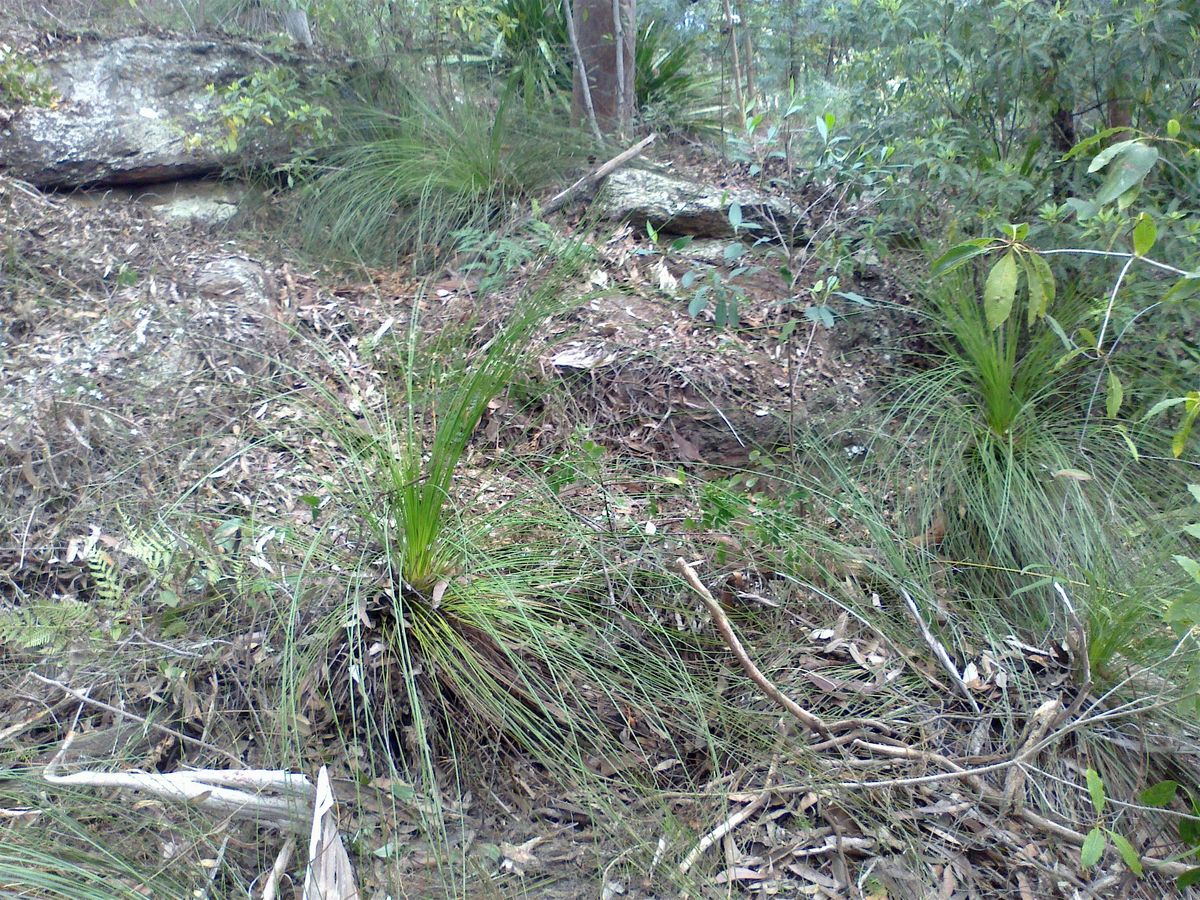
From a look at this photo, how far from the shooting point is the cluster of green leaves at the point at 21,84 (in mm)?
4785

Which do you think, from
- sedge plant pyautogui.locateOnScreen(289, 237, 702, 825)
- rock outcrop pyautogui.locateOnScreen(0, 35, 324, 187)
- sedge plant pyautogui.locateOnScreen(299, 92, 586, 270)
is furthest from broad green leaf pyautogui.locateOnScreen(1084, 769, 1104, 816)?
rock outcrop pyautogui.locateOnScreen(0, 35, 324, 187)

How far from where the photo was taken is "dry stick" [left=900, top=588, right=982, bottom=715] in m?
2.59

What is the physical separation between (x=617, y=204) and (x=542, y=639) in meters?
2.85

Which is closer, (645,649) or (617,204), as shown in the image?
(645,649)

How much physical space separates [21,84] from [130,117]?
52 cm

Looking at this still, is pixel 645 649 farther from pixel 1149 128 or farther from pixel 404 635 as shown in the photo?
pixel 1149 128

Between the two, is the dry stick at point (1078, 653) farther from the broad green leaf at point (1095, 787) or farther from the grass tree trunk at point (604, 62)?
the grass tree trunk at point (604, 62)

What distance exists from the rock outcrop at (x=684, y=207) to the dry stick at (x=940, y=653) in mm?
2373

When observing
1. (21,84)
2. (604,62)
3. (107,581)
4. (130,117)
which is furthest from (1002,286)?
(21,84)

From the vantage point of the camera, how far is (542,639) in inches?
102

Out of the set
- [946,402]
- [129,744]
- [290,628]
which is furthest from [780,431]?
[129,744]

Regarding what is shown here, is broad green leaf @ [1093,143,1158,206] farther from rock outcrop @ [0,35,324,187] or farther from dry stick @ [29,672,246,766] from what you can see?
rock outcrop @ [0,35,324,187]

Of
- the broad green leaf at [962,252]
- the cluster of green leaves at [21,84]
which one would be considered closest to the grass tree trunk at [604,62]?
the cluster of green leaves at [21,84]

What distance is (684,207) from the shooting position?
4742 millimetres
